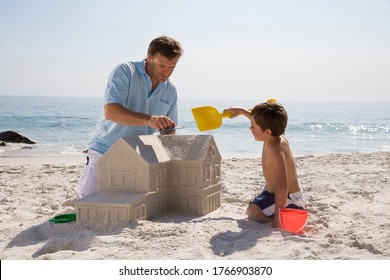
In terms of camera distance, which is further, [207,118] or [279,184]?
[207,118]

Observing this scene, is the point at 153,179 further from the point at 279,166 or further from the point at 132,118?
the point at 279,166

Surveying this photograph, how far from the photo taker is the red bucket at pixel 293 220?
2754 millimetres

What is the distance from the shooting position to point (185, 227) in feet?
9.27

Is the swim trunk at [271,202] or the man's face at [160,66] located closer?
the swim trunk at [271,202]

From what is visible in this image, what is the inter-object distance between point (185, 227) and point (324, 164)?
11.9ft

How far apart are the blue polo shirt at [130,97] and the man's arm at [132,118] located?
83mm

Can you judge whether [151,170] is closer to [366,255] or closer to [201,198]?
[201,198]

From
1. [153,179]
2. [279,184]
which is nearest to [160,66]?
[153,179]

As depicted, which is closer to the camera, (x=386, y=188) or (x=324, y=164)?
(x=386, y=188)

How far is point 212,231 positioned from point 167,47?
4.47 ft

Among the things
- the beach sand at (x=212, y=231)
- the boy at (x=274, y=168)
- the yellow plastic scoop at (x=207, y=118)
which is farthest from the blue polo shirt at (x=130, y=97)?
the boy at (x=274, y=168)

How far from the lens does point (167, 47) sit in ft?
10.7

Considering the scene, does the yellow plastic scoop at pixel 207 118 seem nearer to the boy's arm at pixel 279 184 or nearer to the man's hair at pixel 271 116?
the man's hair at pixel 271 116

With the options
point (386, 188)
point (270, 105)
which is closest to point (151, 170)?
point (270, 105)
